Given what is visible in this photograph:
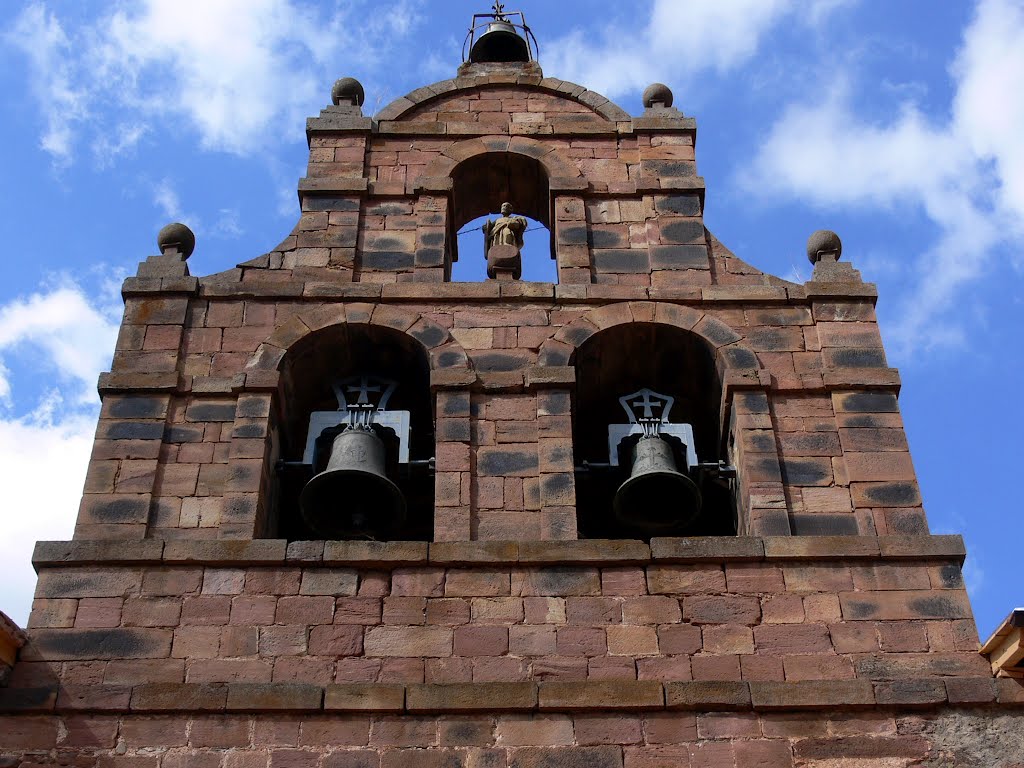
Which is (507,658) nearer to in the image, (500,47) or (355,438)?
(355,438)

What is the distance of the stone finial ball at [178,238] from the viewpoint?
1395 centimetres

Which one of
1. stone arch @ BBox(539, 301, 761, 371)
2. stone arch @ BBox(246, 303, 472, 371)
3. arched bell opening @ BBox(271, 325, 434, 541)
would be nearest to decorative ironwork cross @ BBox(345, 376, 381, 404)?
arched bell opening @ BBox(271, 325, 434, 541)

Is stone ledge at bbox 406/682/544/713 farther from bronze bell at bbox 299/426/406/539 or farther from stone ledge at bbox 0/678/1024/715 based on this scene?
bronze bell at bbox 299/426/406/539

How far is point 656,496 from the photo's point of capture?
12.4 metres

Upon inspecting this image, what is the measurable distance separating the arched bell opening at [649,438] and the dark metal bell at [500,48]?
505 cm

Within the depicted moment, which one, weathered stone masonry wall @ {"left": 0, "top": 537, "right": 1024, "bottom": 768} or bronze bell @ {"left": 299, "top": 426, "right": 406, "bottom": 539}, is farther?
bronze bell @ {"left": 299, "top": 426, "right": 406, "bottom": 539}

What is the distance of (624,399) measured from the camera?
13.2 meters

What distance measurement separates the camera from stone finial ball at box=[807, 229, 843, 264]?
14.0 metres

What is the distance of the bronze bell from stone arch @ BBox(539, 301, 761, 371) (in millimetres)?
1539

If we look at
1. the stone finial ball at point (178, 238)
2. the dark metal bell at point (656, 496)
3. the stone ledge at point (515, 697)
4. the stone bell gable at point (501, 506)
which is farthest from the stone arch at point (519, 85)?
the stone ledge at point (515, 697)

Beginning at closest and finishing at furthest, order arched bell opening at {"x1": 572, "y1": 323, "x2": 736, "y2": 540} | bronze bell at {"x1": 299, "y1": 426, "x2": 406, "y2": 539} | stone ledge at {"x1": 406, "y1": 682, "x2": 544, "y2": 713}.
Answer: stone ledge at {"x1": 406, "y1": 682, "x2": 544, "y2": 713} < bronze bell at {"x1": 299, "y1": 426, "x2": 406, "y2": 539} < arched bell opening at {"x1": 572, "y1": 323, "x2": 736, "y2": 540}

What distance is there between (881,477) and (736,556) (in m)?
1.45

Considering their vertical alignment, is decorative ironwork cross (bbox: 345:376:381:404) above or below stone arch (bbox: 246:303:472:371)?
below

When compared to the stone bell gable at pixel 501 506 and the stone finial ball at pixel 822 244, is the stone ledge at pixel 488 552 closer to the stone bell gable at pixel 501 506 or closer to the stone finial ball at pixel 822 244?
the stone bell gable at pixel 501 506
